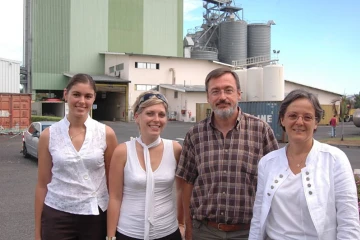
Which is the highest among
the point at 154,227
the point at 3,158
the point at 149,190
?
the point at 149,190

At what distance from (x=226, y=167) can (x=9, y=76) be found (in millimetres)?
31139

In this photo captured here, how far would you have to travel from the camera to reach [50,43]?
4619cm

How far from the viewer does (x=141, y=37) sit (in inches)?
2035

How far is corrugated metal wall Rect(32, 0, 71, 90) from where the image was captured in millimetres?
45688

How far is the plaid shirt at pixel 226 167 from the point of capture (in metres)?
2.76

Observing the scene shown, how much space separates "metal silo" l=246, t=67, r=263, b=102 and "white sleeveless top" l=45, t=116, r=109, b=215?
114ft

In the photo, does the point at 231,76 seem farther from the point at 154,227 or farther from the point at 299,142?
the point at 154,227

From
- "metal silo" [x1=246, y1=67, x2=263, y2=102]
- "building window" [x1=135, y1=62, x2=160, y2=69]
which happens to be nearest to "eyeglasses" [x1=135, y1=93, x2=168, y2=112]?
"metal silo" [x1=246, y1=67, x2=263, y2=102]

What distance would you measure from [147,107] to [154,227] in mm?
898

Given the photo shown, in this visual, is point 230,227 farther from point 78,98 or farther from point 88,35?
point 88,35

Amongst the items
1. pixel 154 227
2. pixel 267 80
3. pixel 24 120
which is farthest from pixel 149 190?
pixel 267 80

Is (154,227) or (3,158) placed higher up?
(154,227)

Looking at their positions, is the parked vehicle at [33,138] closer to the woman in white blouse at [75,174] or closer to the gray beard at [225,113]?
the woman in white blouse at [75,174]

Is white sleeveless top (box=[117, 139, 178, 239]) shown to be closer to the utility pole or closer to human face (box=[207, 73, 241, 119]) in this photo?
human face (box=[207, 73, 241, 119])
